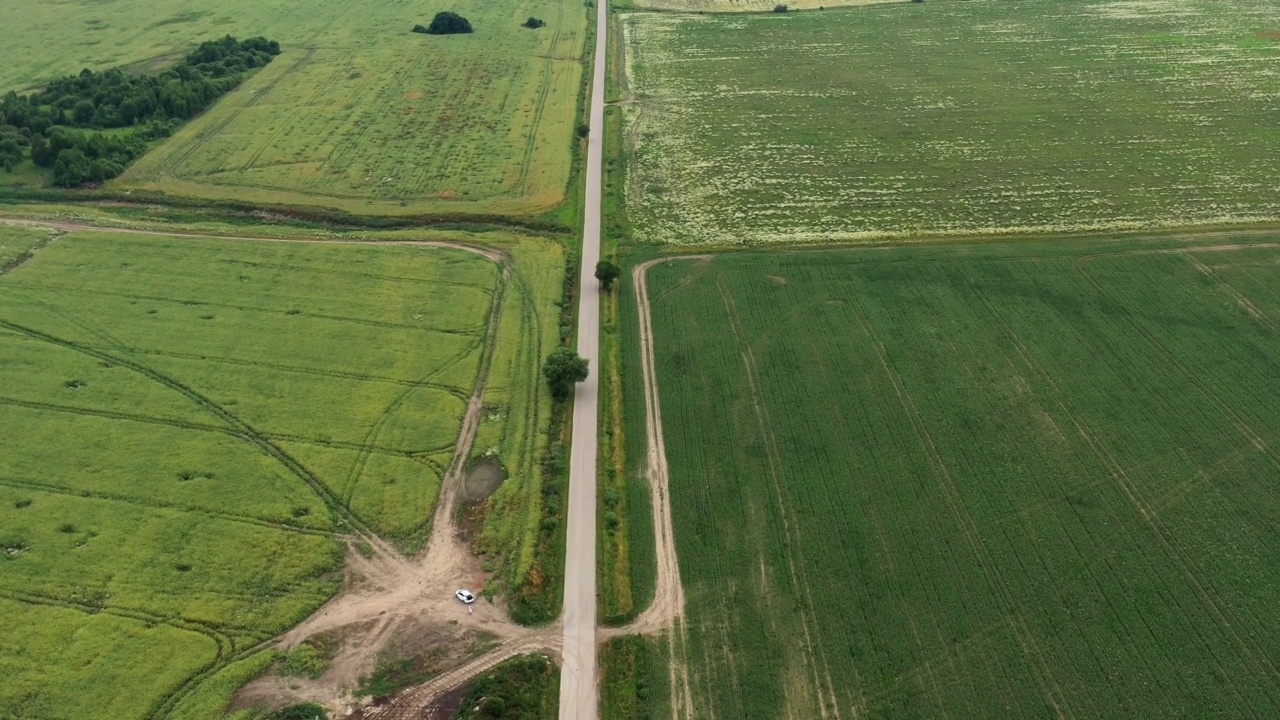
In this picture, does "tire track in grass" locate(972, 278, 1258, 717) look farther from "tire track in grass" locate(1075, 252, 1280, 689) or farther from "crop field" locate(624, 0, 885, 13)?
"crop field" locate(624, 0, 885, 13)

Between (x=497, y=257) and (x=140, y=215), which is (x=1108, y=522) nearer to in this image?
(x=497, y=257)

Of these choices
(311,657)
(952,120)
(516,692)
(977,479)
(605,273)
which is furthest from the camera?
(952,120)

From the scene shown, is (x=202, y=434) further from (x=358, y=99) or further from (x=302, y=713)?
(x=358, y=99)

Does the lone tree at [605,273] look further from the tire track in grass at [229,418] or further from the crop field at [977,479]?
the tire track in grass at [229,418]

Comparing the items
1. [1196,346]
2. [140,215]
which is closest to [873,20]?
[1196,346]

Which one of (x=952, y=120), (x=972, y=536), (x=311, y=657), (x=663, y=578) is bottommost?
(x=311, y=657)

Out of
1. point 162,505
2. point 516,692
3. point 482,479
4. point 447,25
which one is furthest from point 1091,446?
point 447,25

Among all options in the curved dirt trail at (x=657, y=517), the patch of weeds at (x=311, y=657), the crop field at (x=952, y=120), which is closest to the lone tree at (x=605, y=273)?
the curved dirt trail at (x=657, y=517)
